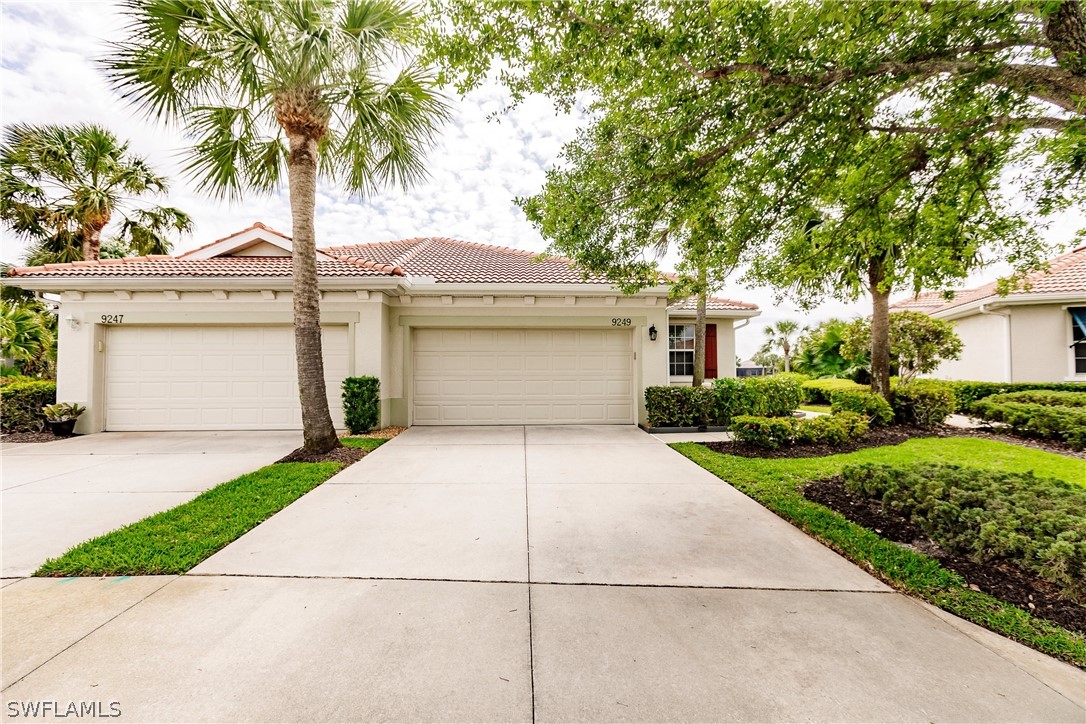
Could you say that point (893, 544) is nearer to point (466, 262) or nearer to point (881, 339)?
point (881, 339)

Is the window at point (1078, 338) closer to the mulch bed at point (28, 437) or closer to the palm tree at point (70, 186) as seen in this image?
the mulch bed at point (28, 437)

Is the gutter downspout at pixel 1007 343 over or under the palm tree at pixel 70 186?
under

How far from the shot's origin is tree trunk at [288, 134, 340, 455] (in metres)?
6.16

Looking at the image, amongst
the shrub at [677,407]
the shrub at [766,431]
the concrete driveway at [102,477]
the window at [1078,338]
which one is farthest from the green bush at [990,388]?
the concrete driveway at [102,477]

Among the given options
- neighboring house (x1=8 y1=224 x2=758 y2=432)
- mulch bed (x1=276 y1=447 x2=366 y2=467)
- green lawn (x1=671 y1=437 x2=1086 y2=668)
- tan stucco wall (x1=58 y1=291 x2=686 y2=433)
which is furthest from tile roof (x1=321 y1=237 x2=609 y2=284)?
mulch bed (x1=276 y1=447 x2=366 y2=467)

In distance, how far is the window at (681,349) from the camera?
1258 cm

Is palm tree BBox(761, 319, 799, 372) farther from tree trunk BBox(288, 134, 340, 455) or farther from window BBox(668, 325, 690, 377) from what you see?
tree trunk BBox(288, 134, 340, 455)

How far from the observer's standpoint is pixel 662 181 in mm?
3781

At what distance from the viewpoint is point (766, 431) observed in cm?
691

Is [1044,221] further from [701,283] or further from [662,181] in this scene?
[662,181]

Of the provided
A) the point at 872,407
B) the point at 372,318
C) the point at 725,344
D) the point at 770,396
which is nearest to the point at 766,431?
the point at 770,396

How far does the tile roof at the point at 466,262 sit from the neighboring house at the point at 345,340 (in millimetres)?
125

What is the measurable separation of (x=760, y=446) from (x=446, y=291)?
22.8 ft

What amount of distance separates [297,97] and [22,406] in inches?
350
